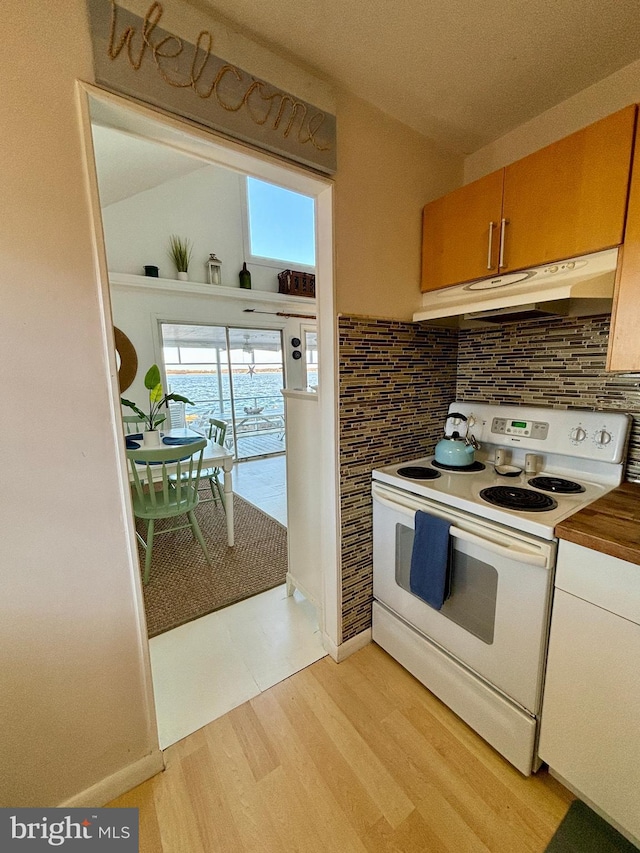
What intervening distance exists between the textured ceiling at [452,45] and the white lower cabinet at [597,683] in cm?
157

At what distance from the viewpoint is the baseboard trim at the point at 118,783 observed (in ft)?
3.44

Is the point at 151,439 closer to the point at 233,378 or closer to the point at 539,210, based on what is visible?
the point at 539,210

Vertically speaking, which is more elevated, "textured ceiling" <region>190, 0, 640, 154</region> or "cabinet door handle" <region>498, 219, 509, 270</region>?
"textured ceiling" <region>190, 0, 640, 154</region>

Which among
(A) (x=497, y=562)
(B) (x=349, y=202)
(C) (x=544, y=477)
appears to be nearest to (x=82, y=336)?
(B) (x=349, y=202)

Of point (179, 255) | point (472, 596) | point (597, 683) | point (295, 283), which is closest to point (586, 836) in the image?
point (597, 683)

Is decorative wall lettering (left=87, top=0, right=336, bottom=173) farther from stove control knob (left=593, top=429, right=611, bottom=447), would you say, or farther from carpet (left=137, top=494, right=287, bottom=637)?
carpet (left=137, top=494, right=287, bottom=637)

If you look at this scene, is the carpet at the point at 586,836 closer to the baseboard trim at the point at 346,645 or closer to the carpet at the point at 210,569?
the baseboard trim at the point at 346,645

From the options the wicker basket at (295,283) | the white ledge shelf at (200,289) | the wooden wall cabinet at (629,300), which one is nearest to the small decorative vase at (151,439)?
the white ledge shelf at (200,289)

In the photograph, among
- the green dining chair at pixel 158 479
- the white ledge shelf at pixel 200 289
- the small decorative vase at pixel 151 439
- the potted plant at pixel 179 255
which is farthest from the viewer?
the potted plant at pixel 179 255

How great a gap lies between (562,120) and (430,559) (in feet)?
6.01

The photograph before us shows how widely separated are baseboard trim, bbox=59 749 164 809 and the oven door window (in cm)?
114

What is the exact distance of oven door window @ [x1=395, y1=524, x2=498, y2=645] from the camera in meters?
1.16

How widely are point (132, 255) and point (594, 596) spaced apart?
4.91m

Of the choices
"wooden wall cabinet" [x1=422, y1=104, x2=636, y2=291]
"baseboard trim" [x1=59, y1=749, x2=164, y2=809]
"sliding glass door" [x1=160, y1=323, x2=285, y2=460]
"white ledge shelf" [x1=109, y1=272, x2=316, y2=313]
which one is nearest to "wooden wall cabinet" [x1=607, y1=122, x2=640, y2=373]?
"wooden wall cabinet" [x1=422, y1=104, x2=636, y2=291]
